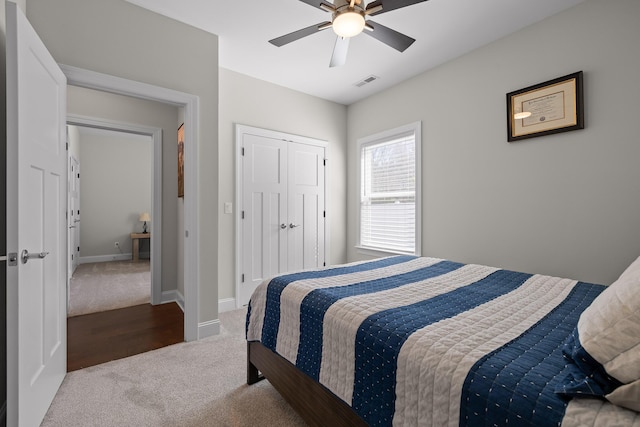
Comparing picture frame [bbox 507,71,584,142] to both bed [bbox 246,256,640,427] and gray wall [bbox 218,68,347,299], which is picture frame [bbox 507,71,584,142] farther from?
gray wall [bbox 218,68,347,299]

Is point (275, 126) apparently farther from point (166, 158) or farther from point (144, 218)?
point (144, 218)

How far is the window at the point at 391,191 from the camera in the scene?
3.68 metres

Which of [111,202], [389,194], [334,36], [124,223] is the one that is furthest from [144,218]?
[334,36]

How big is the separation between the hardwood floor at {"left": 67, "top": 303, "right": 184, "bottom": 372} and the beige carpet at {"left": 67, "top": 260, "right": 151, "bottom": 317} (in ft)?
0.97

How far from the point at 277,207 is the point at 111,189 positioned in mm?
4829

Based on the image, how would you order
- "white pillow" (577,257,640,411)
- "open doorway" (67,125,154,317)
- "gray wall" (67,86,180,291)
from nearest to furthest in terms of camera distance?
"white pillow" (577,257,640,411)
"gray wall" (67,86,180,291)
"open doorway" (67,125,154,317)

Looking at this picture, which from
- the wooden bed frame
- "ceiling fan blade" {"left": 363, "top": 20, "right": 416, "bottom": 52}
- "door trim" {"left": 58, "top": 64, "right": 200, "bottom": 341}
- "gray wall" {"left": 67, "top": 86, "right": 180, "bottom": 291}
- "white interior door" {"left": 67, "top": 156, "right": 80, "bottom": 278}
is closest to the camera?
the wooden bed frame

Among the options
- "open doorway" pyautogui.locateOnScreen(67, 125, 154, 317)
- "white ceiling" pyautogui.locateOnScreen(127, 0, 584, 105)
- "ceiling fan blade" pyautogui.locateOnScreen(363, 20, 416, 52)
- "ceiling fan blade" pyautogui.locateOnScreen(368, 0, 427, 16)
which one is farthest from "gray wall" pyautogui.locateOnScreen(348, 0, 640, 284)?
"open doorway" pyautogui.locateOnScreen(67, 125, 154, 317)

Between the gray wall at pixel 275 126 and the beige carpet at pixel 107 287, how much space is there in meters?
1.42

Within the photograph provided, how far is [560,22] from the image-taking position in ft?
8.04

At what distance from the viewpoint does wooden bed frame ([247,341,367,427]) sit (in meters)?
1.29

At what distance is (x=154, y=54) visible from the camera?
2.49 metres

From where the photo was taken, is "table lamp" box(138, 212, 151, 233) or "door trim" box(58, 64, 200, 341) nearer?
"door trim" box(58, 64, 200, 341)

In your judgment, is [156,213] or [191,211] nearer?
[191,211]
